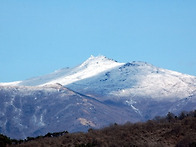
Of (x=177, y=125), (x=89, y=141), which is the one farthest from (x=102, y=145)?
(x=177, y=125)

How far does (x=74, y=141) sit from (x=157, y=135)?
41.8 ft

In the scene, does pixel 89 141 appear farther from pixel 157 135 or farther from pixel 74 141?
pixel 157 135

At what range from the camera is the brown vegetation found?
3337 inches

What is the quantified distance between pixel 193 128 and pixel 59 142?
67.6 feet

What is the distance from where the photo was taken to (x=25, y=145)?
275ft

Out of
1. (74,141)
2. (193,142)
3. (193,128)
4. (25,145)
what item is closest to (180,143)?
(193,142)

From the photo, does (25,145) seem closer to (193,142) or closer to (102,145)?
(102,145)

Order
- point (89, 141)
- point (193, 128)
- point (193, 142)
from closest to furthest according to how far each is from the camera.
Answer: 1. point (193, 142)
2. point (89, 141)
3. point (193, 128)

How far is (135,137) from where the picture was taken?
293ft

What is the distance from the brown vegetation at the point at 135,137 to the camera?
84.8 meters

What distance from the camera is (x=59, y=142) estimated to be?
85.3 m

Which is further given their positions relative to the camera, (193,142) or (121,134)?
(121,134)

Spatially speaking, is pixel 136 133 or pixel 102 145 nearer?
pixel 102 145

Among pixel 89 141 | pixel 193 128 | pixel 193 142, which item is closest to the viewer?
pixel 193 142
